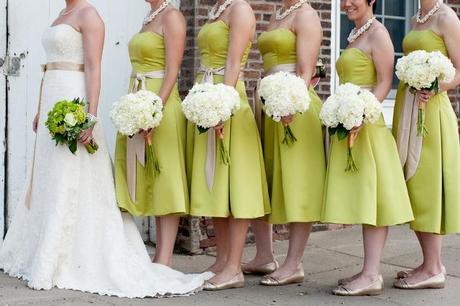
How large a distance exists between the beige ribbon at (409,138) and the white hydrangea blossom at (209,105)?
1195 millimetres

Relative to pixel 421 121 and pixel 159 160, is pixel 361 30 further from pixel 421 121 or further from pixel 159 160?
pixel 159 160

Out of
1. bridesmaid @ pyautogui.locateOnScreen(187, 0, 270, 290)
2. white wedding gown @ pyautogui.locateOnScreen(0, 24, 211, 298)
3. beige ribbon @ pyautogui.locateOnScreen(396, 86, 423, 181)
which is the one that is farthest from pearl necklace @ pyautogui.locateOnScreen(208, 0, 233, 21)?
beige ribbon @ pyautogui.locateOnScreen(396, 86, 423, 181)

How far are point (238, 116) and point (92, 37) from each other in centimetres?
112

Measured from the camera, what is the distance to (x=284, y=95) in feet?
18.9

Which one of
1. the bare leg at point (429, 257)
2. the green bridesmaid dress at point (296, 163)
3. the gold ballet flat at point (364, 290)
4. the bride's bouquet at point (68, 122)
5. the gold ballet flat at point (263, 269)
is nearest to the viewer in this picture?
the bride's bouquet at point (68, 122)

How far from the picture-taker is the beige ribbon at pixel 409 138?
6.10m

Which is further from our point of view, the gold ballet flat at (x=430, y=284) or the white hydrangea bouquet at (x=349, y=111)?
the gold ballet flat at (x=430, y=284)

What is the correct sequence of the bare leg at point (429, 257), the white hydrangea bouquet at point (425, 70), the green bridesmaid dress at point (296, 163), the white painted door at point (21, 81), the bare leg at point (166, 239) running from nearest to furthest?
1. the white hydrangea bouquet at point (425, 70)
2. the green bridesmaid dress at point (296, 163)
3. the bare leg at point (429, 257)
4. the bare leg at point (166, 239)
5. the white painted door at point (21, 81)

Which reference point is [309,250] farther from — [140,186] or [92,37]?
[92,37]

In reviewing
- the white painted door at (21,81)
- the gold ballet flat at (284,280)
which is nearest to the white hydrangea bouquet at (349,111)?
the gold ballet flat at (284,280)

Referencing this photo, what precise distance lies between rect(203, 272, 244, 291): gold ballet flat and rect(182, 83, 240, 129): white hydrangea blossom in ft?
3.64

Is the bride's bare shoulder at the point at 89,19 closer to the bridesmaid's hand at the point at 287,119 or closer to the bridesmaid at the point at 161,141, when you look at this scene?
the bridesmaid at the point at 161,141

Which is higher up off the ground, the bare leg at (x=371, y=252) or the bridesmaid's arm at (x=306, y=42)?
the bridesmaid's arm at (x=306, y=42)

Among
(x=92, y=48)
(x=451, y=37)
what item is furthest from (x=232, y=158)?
(x=451, y=37)
